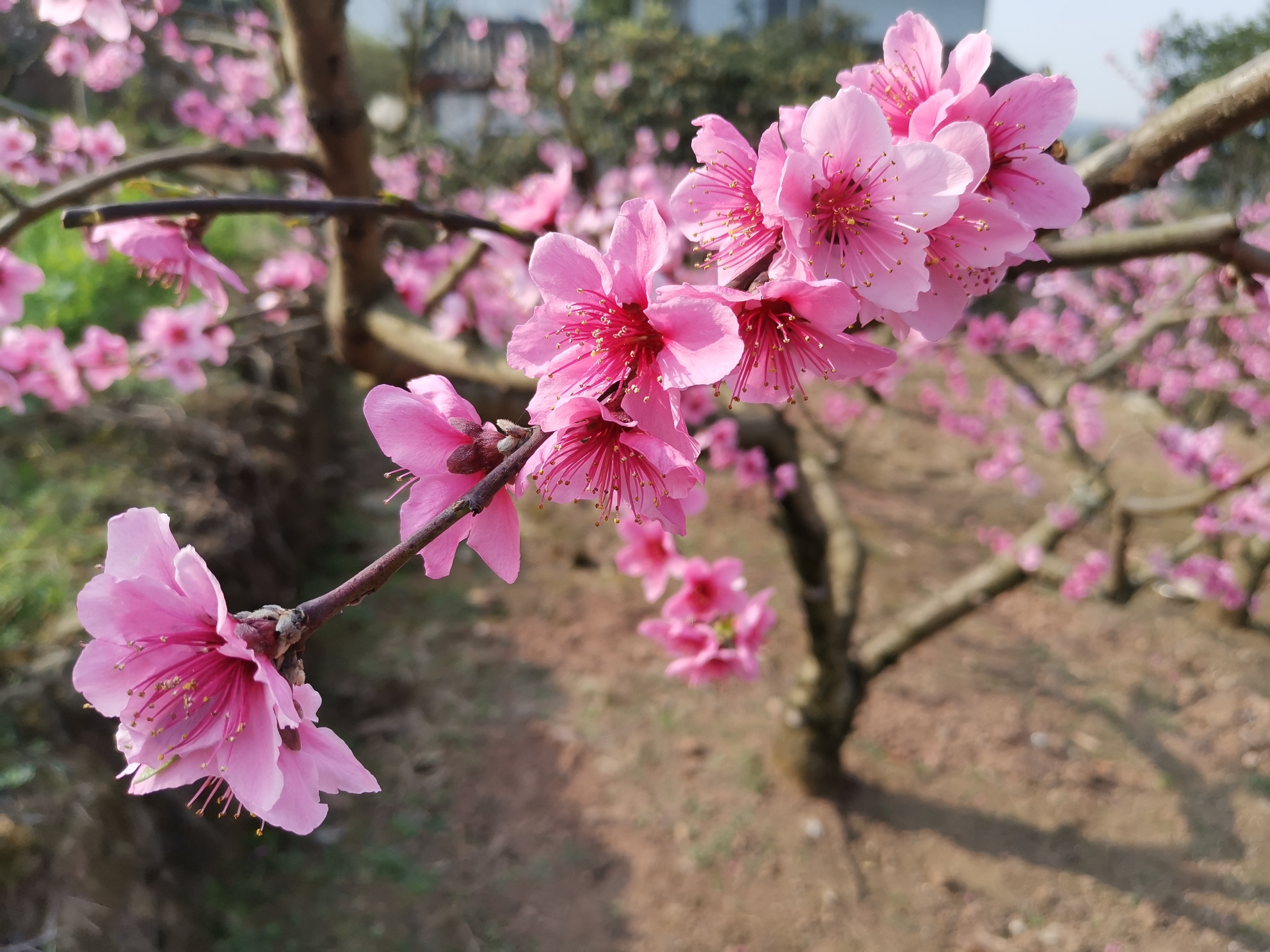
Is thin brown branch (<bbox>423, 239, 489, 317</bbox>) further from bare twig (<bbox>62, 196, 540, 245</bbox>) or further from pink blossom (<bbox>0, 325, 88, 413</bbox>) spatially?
pink blossom (<bbox>0, 325, 88, 413</bbox>)

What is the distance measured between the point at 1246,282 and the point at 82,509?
4.00 meters

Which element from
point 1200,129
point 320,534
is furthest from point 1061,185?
point 320,534

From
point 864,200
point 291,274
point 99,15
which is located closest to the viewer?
point 864,200

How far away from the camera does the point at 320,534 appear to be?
14.1ft

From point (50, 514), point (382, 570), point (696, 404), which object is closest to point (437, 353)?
point (696, 404)

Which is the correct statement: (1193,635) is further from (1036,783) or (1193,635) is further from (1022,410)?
(1022,410)

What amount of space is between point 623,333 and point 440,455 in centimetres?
22

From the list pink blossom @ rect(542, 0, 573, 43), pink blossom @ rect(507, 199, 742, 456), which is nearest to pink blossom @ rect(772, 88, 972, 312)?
pink blossom @ rect(507, 199, 742, 456)

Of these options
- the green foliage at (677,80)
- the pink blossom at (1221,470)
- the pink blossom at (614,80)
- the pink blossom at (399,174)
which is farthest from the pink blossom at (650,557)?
the pink blossom at (614,80)

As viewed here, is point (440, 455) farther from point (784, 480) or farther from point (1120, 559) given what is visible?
point (1120, 559)

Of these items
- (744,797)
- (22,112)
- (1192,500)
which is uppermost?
(22,112)

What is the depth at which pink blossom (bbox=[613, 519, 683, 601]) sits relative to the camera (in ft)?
6.59

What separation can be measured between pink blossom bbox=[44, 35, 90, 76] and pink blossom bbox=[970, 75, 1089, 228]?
474 cm

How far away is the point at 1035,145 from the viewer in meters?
0.73
